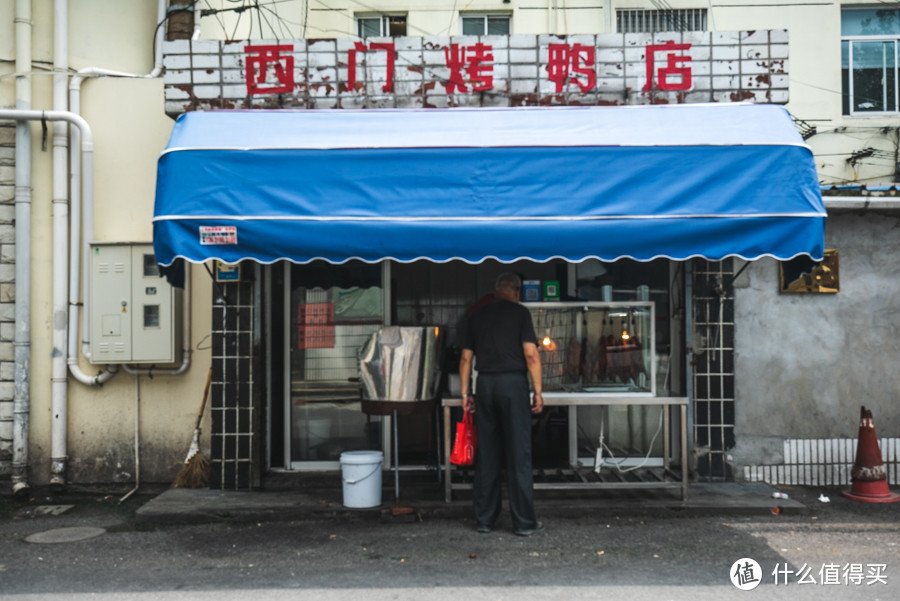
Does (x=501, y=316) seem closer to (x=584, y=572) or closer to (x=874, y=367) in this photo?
(x=584, y=572)

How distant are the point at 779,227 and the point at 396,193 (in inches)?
110

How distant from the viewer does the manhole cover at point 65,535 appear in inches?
255

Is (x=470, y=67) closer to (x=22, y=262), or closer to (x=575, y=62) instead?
(x=575, y=62)

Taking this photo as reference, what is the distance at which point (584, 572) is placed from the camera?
549 cm

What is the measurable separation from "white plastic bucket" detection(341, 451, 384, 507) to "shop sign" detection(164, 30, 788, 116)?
10.1 ft

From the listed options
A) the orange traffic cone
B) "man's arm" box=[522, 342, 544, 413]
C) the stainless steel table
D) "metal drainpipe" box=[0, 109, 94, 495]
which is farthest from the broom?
the orange traffic cone

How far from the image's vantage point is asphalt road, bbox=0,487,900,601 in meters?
5.16

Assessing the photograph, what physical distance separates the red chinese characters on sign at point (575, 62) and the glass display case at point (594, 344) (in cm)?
207

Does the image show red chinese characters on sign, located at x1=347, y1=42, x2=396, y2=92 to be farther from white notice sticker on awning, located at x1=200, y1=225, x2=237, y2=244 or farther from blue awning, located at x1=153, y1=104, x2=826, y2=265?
white notice sticker on awning, located at x1=200, y1=225, x2=237, y2=244

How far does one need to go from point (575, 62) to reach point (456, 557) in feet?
14.0

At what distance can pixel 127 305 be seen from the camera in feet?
26.1

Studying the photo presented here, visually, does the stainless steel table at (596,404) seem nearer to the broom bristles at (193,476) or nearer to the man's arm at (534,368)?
the man's arm at (534,368)

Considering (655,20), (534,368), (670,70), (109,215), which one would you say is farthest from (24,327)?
(655,20)

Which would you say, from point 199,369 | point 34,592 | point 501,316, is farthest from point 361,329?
point 34,592
